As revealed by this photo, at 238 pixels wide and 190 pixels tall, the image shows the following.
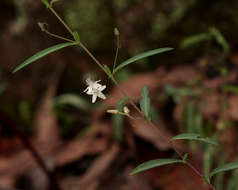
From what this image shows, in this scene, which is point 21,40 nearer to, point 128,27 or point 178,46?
point 128,27

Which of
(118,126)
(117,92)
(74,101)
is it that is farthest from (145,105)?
(74,101)

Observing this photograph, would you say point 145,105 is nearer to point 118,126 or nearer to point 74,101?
point 118,126

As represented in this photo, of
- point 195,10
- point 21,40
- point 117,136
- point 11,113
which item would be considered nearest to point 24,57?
point 21,40

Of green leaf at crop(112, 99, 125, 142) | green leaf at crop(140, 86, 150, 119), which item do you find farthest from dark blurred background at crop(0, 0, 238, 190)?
green leaf at crop(140, 86, 150, 119)

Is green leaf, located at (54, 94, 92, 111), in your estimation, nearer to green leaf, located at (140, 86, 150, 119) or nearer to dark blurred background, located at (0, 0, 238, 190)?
dark blurred background, located at (0, 0, 238, 190)

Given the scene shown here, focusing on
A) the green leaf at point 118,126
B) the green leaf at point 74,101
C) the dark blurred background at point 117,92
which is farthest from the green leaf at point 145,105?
the green leaf at point 74,101

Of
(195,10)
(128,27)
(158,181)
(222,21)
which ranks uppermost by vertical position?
(128,27)

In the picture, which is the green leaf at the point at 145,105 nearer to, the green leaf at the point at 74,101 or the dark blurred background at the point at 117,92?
the dark blurred background at the point at 117,92

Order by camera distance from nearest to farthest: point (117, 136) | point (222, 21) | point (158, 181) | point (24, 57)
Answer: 1. point (158, 181)
2. point (117, 136)
3. point (222, 21)
4. point (24, 57)
